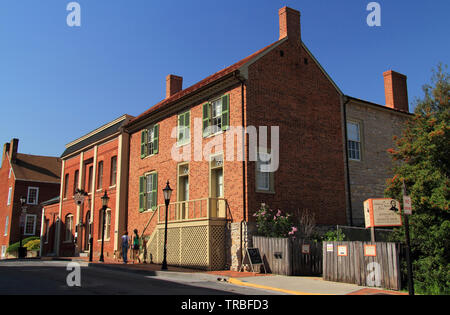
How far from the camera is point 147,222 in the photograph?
23078 mm

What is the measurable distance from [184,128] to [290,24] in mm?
7075

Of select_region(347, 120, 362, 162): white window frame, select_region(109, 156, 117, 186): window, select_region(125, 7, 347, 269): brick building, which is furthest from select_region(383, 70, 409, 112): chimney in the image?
select_region(109, 156, 117, 186): window

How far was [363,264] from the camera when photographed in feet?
42.4

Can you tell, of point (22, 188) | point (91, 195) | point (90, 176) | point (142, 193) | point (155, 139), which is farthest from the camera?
point (22, 188)

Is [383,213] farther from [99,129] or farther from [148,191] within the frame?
[99,129]

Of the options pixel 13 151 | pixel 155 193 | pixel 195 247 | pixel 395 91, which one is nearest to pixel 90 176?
pixel 155 193

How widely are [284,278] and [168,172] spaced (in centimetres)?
968

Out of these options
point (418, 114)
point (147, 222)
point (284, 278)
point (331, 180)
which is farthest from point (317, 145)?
point (147, 222)

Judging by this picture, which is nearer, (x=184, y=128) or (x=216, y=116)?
(x=216, y=116)

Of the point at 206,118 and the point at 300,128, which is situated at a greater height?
the point at 206,118

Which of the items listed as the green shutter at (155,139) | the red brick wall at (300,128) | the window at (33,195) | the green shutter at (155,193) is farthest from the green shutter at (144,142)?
the window at (33,195)

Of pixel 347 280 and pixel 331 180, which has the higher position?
pixel 331 180

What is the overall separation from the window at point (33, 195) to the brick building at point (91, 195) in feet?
32.3
